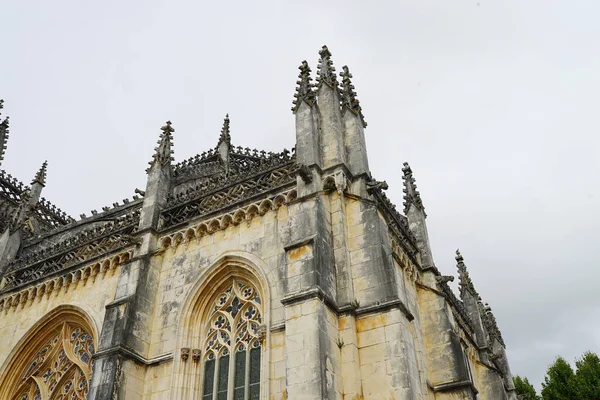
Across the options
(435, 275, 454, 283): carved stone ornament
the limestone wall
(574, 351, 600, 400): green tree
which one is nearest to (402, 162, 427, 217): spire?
(435, 275, 454, 283): carved stone ornament

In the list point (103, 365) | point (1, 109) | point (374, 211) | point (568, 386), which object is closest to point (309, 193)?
point (374, 211)

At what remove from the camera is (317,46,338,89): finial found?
15.7 metres

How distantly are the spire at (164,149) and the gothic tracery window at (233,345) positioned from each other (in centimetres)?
551

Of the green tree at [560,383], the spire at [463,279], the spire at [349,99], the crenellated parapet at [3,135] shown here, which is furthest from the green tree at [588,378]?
the crenellated parapet at [3,135]

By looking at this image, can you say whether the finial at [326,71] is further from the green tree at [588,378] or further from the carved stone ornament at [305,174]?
the green tree at [588,378]

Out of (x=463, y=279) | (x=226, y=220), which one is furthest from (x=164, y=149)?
(x=463, y=279)

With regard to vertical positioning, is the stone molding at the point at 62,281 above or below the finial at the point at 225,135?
below

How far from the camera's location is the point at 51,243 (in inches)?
845

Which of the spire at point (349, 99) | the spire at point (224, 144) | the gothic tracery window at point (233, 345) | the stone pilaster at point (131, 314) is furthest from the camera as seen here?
the spire at point (224, 144)

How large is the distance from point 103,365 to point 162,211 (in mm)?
4798

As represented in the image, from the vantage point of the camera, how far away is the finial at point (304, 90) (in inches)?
597

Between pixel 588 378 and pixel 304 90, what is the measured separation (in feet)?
67.2

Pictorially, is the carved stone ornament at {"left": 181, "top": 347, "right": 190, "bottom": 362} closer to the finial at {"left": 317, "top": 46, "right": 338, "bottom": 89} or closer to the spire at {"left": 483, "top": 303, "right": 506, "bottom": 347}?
the finial at {"left": 317, "top": 46, "right": 338, "bottom": 89}

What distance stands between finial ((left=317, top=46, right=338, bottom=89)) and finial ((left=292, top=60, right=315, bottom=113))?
1.03ft
